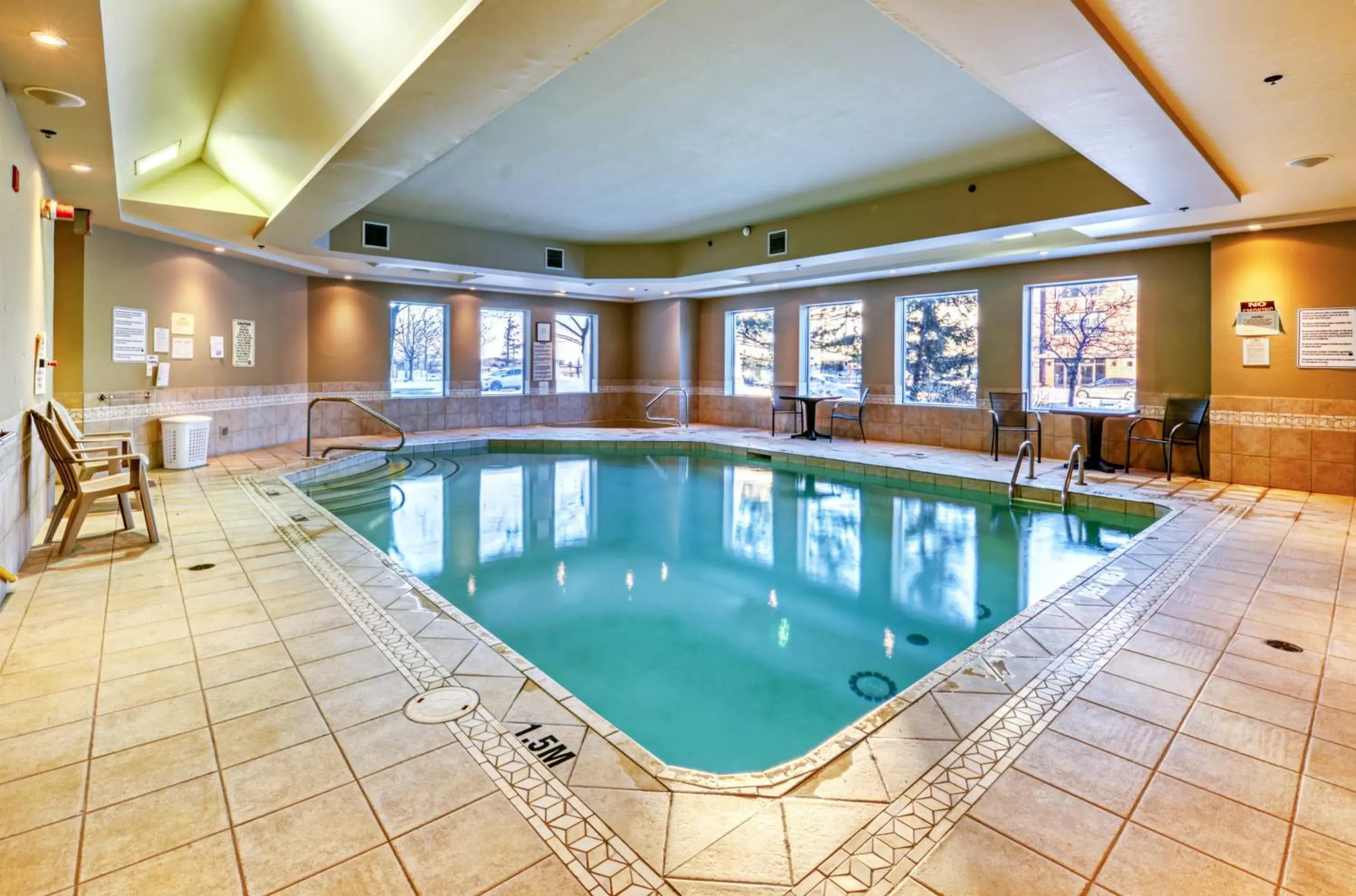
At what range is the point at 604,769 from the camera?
182 cm

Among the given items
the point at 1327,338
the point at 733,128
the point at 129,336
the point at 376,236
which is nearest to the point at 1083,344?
the point at 1327,338

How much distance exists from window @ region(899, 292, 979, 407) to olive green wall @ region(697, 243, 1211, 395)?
5.3 inches

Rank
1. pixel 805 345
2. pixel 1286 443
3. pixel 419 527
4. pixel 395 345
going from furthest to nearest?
pixel 805 345 → pixel 395 345 → pixel 1286 443 → pixel 419 527

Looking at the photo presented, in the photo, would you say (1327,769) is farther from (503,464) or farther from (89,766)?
(503,464)

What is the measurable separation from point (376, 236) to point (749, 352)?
20.4ft

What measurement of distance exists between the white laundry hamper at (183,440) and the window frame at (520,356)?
14.8 feet

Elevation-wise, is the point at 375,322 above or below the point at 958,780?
above

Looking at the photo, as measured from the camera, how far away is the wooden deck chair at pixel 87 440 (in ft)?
14.6

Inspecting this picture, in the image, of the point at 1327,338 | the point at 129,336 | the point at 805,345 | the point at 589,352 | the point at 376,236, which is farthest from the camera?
the point at 589,352

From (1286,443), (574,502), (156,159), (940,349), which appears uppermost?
(156,159)

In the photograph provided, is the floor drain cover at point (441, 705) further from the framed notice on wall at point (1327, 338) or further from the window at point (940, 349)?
the window at point (940, 349)

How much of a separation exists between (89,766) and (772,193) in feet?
21.6

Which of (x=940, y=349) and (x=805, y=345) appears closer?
(x=940, y=349)

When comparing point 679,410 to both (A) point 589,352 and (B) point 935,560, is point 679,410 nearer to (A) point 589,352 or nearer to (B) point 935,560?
(A) point 589,352
